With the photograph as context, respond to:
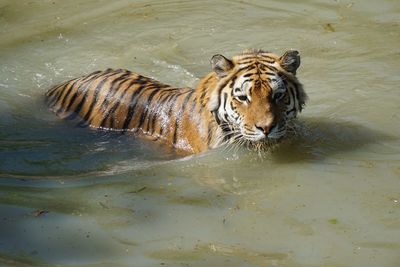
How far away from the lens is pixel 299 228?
12.1 ft

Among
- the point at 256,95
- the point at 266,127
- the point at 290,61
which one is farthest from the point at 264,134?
the point at 290,61

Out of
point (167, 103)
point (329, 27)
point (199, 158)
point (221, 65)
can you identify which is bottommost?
point (199, 158)

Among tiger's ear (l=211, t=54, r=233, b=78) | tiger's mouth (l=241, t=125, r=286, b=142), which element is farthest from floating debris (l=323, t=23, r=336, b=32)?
tiger's mouth (l=241, t=125, r=286, b=142)

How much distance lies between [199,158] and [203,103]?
1.70 ft

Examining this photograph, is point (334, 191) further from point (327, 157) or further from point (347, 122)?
point (347, 122)

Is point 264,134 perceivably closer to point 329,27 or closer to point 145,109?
point 145,109

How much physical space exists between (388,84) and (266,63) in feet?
4.37

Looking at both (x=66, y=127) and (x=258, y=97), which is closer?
(x=258, y=97)

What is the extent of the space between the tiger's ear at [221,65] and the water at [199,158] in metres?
Result: 0.54

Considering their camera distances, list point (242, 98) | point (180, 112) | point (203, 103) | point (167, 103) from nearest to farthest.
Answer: point (242, 98) → point (203, 103) → point (180, 112) → point (167, 103)

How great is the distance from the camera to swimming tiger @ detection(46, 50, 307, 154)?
183 inches

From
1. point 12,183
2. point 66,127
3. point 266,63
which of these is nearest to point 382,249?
point 266,63

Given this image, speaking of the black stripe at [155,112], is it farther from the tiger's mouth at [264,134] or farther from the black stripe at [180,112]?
the tiger's mouth at [264,134]

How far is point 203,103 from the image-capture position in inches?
201
